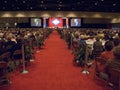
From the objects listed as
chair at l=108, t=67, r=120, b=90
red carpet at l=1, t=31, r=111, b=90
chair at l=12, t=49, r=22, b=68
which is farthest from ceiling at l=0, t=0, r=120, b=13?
chair at l=108, t=67, r=120, b=90

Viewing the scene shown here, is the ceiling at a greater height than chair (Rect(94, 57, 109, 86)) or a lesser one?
greater

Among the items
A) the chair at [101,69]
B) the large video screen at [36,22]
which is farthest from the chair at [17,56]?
the large video screen at [36,22]

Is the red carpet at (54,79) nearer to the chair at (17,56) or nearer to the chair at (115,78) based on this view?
the chair at (17,56)

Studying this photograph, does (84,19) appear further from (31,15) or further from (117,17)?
(31,15)

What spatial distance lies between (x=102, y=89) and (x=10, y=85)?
7.89 feet

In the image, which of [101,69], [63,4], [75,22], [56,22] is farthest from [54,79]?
[75,22]

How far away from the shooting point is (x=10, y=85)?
589 centimetres

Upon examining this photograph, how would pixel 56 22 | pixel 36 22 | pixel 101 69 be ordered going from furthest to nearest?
pixel 36 22
pixel 56 22
pixel 101 69

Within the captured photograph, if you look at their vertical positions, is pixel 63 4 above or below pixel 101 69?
above

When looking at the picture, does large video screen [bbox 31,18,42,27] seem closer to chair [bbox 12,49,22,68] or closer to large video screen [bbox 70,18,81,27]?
large video screen [bbox 70,18,81,27]

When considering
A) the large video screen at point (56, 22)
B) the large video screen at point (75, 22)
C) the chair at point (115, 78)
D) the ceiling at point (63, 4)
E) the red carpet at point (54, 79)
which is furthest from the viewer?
the large video screen at point (75, 22)

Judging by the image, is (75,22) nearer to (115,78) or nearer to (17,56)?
(17,56)

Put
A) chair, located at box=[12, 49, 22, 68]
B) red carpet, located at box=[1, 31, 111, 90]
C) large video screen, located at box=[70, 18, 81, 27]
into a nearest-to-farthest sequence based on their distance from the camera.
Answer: red carpet, located at box=[1, 31, 111, 90], chair, located at box=[12, 49, 22, 68], large video screen, located at box=[70, 18, 81, 27]

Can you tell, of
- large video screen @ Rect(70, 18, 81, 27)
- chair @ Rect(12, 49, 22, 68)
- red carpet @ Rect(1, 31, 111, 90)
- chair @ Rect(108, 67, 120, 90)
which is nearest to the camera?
chair @ Rect(108, 67, 120, 90)
